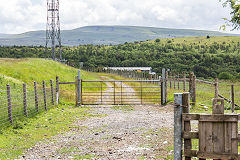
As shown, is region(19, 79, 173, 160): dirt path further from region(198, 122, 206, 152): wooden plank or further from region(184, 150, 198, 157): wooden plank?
region(198, 122, 206, 152): wooden plank

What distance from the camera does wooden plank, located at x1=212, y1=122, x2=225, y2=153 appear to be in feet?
21.7

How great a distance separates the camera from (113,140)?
1206 centimetres

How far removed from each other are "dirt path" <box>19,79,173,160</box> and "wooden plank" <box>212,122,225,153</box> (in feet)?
9.68

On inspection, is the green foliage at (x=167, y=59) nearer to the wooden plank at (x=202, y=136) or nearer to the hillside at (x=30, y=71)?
the hillside at (x=30, y=71)

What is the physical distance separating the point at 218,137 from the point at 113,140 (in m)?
5.91

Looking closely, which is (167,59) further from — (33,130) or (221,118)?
(221,118)

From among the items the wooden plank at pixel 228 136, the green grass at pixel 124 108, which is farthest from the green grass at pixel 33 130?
the wooden plank at pixel 228 136

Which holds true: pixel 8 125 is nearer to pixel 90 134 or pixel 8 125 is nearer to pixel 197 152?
pixel 90 134

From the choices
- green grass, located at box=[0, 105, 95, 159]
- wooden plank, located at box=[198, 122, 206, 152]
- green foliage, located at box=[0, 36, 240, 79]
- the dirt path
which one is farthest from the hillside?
green foliage, located at box=[0, 36, 240, 79]

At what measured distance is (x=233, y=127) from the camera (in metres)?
6.59

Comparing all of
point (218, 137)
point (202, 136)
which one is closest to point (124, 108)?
point (202, 136)

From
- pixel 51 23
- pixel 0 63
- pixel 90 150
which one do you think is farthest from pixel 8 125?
pixel 51 23

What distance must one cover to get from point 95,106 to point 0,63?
69.5 ft

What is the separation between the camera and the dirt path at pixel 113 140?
33.0ft
